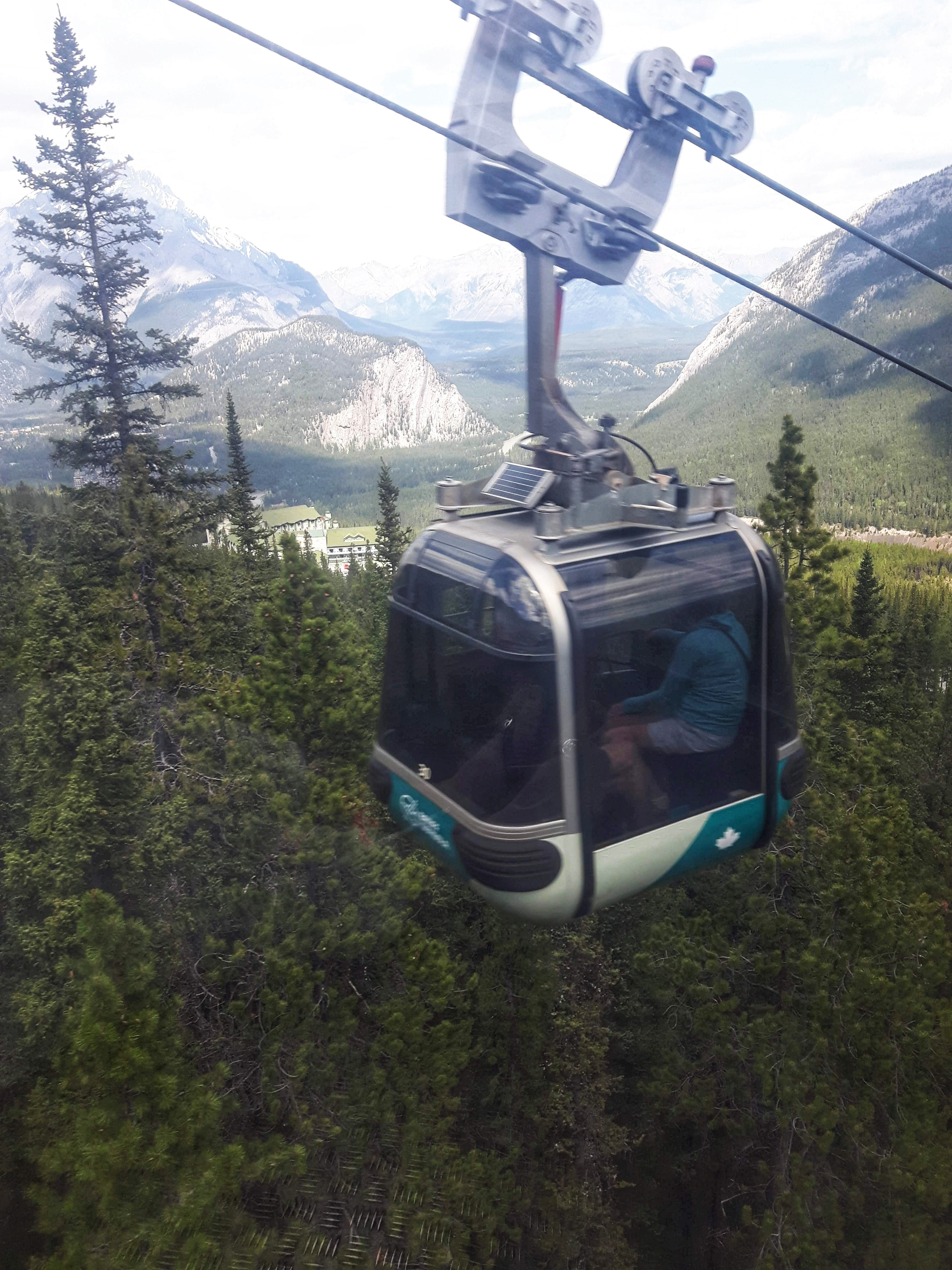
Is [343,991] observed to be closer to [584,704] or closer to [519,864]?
[519,864]

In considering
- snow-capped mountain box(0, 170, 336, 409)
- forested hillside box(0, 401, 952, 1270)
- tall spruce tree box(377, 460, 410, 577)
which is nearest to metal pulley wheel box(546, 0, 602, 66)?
snow-capped mountain box(0, 170, 336, 409)

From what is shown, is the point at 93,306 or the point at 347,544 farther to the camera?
the point at 347,544

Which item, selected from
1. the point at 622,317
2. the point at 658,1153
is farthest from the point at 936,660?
the point at 622,317

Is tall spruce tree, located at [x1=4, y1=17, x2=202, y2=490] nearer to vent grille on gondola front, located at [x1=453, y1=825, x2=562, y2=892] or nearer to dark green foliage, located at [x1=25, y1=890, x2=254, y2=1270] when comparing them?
dark green foliage, located at [x1=25, y1=890, x2=254, y2=1270]

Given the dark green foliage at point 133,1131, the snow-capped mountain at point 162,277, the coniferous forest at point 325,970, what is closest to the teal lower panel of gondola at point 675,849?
the snow-capped mountain at point 162,277

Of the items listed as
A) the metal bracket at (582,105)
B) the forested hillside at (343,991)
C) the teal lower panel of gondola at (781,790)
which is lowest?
the forested hillside at (343,991)

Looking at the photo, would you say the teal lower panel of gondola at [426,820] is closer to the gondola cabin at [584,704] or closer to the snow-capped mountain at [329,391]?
the gondola cabin at [584,704]

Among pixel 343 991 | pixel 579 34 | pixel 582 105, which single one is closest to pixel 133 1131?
pixel 343 991
